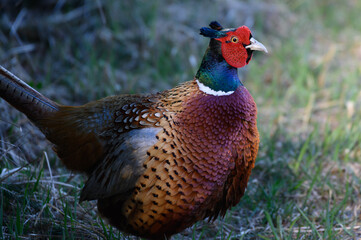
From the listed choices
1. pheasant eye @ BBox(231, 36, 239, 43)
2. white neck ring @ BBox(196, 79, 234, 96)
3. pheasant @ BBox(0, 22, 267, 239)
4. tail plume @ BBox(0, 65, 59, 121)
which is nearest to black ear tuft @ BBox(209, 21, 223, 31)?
pheasant @ BBox(0, 22, 267, 239)

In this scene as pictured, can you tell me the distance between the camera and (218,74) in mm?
2426

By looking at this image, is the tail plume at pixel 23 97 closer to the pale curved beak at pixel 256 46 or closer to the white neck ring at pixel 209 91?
the white neck ring at pixel 209 91

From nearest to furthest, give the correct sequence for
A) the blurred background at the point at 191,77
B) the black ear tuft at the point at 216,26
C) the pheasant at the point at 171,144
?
the pheasant at the point at 171,144 → the black ear tuft at the point at 216,26 → the blurred background at the point at 191,77

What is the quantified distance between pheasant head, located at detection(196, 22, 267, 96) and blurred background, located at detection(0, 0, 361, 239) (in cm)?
95

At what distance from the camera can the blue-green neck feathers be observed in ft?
7.95

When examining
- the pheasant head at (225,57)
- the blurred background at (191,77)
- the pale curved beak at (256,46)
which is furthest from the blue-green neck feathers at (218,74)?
the blurred background at (191,77)

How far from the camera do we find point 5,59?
407 centimetres

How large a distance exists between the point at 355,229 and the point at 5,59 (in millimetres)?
3356

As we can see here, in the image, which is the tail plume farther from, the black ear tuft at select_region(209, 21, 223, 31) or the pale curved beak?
the pale curved beak

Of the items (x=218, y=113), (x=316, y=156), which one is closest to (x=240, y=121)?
(x=218, y=113)

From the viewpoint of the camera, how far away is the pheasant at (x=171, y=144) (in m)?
2.33

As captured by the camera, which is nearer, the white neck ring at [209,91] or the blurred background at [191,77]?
the white neck ring at [209,91]

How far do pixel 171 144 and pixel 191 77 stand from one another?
262 cm

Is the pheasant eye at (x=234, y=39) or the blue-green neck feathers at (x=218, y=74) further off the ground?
the pheasant eye at (x=234, y=39)
